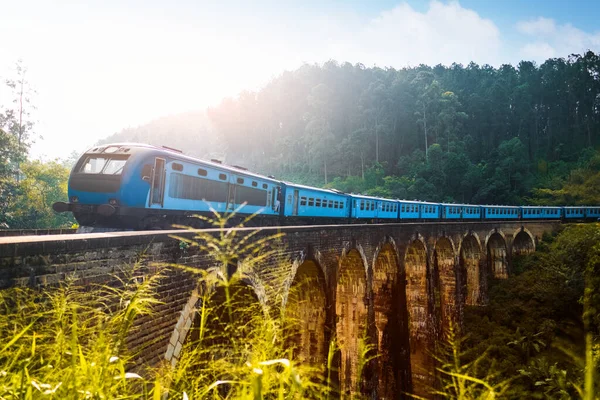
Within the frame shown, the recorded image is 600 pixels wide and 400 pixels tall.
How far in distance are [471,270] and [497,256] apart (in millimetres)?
4465

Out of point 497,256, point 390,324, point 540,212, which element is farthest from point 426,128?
point 390,324

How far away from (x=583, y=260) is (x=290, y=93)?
5096cm

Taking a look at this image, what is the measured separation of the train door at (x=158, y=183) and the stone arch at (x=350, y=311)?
711 centimetres

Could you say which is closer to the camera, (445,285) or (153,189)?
(153,189)

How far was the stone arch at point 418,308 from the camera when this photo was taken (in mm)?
17938

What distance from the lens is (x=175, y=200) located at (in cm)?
830

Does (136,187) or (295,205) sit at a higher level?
(295,205)

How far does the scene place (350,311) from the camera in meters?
13.5

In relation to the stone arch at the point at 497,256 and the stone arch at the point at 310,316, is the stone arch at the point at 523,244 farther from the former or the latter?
the stone arch at the point at 310,316

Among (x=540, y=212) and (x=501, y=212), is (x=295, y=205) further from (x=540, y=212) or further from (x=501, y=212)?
(x=540, y=212)

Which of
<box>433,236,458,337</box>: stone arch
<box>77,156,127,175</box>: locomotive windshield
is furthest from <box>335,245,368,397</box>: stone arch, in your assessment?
<box>433,236,458,337</box>: stone arch

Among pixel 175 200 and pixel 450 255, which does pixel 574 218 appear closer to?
pixel 450 255

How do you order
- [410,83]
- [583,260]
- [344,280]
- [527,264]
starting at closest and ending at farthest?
[344,280] → [583,260] → [527,264] → [410,83]

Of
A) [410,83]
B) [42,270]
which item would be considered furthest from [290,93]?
[42,270]
